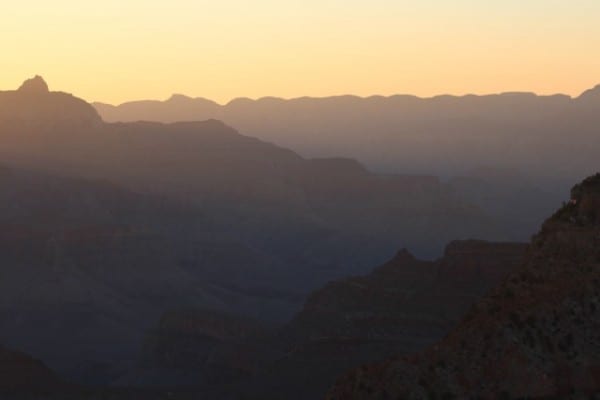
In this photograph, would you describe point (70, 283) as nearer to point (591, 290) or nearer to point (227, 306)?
point (227, 306)

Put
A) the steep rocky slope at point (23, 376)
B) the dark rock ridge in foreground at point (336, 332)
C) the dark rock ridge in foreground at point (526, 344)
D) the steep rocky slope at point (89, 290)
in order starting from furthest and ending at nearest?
the steep rocky slope at point (89, 290)
the dark rock ridge in foreground at point (336, 332)
the steep rocky slope at point (23, 376)
the dark rock ridge in foreground at point (526, 344)

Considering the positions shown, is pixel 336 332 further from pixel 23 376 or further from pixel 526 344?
pixel 526 344

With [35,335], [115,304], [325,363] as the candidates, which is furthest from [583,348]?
[115,304]

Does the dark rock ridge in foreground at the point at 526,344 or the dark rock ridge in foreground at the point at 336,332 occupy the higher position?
the dark rock ridge in foreground at the point at 526,344

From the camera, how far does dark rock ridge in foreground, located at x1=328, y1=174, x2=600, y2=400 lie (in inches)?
996

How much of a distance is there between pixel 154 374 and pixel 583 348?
97420 mm

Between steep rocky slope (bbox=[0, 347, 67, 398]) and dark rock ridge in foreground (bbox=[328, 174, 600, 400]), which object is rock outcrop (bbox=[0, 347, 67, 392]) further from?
dark rock ridge in foreground (bbox=[328, 174, 600, 400])

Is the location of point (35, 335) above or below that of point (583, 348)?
below

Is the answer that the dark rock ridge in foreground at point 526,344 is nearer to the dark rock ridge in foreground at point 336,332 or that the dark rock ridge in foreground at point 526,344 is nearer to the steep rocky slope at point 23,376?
the dark rock ridge in foreground at point 336,332

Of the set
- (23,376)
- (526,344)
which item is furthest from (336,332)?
(526,344)

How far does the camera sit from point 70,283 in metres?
171

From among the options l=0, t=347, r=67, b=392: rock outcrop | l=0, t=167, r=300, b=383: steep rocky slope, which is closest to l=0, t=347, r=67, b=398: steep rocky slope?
l=0, t=347, r=67, b=392: rock outcrop

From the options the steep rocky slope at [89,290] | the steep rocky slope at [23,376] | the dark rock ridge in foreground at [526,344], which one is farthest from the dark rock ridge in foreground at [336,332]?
the dark rock ridge in foreground at [526,344]

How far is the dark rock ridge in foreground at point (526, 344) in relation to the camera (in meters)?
25.3
